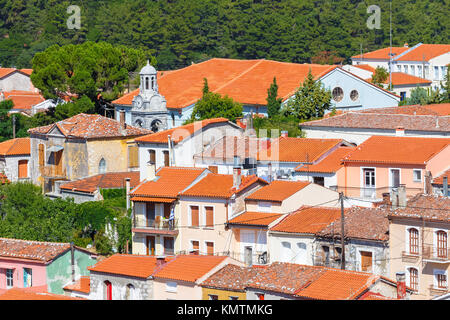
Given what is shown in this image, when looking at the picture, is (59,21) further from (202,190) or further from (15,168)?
(202,190)

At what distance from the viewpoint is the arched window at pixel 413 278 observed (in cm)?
2700

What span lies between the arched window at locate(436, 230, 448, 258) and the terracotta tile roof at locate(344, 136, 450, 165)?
8788mm

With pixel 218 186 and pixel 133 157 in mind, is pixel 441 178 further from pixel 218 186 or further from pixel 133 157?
pixel 133 157

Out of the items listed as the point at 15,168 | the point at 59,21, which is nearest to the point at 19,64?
the point at 59,21

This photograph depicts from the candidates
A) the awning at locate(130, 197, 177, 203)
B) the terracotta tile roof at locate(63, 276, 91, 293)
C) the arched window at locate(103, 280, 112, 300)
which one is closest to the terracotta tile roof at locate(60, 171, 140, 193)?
the awning at locate(130, 197, 177, 203)

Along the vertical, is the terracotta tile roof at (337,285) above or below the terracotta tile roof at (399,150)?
below

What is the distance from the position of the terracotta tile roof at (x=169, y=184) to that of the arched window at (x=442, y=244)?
1004 cm

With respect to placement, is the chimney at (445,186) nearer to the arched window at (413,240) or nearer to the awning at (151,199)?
the arched window at (413,240)

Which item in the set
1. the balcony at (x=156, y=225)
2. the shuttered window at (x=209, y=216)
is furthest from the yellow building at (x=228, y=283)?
the balcony at (x=156, y=225)

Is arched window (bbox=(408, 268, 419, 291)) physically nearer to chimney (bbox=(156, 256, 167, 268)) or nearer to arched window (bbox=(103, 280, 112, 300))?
chimney (bbox=(156, 256, 167, 268))

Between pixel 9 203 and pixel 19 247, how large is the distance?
9493 millimetres

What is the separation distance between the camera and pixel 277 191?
32.4 m
